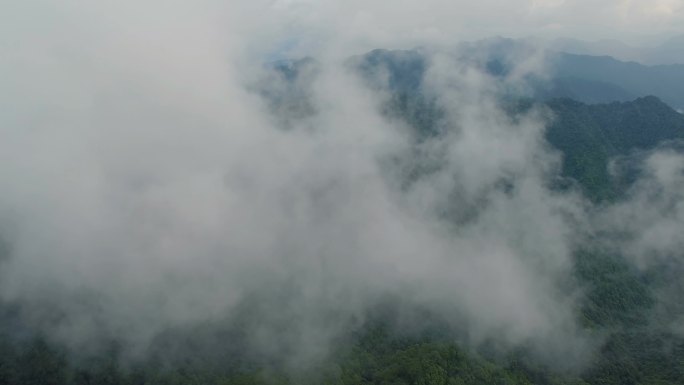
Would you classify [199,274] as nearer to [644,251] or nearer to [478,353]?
[478,353]

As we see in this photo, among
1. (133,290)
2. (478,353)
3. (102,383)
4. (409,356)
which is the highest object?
(133,290)

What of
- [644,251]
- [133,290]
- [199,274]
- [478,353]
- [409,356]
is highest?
[644,251]

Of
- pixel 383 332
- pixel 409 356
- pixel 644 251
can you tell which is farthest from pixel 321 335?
pixel 644 251

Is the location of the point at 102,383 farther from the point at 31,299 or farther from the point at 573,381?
the point at 573,381

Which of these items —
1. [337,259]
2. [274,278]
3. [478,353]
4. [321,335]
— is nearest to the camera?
[478,353]

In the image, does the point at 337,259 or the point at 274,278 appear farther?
the point at 337,259

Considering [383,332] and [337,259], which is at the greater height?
[337,259]

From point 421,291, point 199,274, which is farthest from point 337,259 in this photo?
point 199,274

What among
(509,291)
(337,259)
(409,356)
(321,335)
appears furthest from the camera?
(337,259)

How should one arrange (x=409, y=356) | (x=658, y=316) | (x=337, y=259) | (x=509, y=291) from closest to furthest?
(x=409, y=356) → (x=658, y=316) → (x=509, y=291) → (x=337, y=259)
